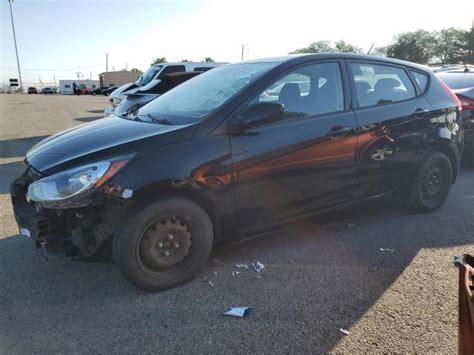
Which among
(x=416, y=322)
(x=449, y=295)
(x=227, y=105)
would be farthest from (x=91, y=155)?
(x=449, y=295)

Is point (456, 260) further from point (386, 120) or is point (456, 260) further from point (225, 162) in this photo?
point (225, 162)

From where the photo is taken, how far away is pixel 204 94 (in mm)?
3934

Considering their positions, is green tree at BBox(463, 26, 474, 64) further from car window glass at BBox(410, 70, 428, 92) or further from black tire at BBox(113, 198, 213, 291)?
black tire at BBox(113, 198, 213, 291)

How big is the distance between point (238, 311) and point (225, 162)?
110 centimetres

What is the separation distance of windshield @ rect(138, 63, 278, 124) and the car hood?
239mm

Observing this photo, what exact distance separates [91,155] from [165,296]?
3.81ft

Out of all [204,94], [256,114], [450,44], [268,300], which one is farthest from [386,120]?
[450,44]

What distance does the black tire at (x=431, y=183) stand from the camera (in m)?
4.73

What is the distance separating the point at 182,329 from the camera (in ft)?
9.18

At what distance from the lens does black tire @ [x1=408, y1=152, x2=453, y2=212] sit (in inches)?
186

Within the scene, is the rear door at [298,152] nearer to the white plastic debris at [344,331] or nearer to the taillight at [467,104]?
the white plastic debris at [344,331]

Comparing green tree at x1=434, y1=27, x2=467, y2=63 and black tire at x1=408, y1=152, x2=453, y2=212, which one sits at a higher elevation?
green tree at x1=434, y1=27, x2=467, y2=63

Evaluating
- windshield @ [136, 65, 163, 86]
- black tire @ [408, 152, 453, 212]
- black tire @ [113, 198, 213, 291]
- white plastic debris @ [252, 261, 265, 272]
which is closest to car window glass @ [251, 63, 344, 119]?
black tire @ [113, 198, 213, 291]

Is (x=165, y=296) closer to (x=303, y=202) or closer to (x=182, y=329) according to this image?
(x=182, y=329)
